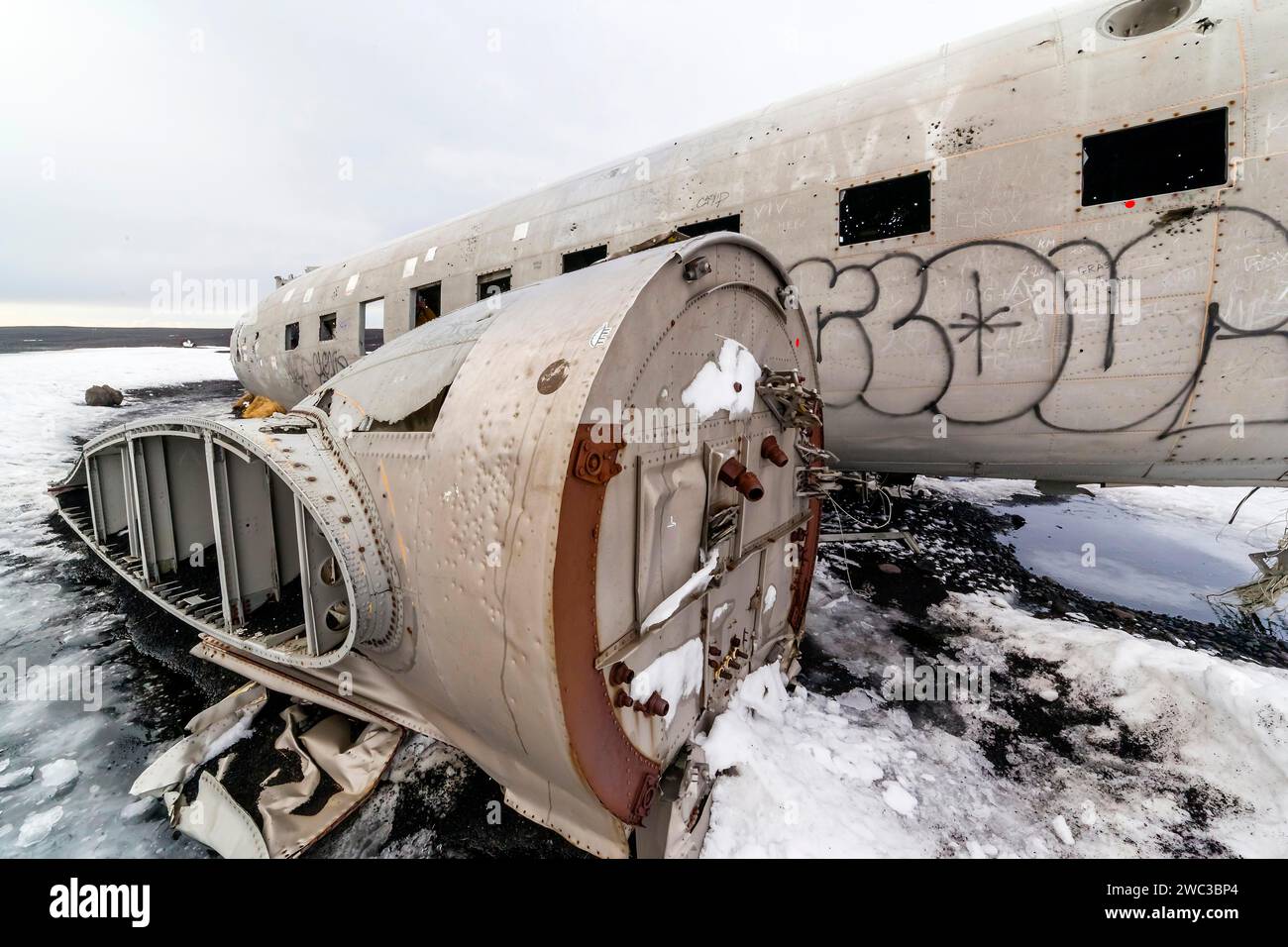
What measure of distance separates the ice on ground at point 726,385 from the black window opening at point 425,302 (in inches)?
267

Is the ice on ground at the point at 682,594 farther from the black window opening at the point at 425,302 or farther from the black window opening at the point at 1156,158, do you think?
the black window opening at the point at 425,302

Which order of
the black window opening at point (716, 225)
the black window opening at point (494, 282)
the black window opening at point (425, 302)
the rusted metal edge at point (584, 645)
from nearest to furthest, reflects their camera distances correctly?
the rusted metal edge at point (584, 645)
the black window opening at point (716, 225)
the black window opening at point (494, 282)
the black window opening at point (425, 302)

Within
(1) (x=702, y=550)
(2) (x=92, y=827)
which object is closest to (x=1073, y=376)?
(1) (x=702, y=550)

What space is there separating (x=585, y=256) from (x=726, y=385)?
14.6 feet

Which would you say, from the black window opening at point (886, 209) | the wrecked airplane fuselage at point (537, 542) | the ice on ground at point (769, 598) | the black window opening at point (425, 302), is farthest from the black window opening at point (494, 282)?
the ice on ground at point (769, 598)

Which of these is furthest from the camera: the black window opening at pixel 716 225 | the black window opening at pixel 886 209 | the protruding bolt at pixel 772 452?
the black window opening at pixel 716 225

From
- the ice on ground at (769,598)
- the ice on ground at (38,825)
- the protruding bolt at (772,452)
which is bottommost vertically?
the ice on ground at (38,825)

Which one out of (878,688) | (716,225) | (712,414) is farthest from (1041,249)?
(878,688)

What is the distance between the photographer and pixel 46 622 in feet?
15.5

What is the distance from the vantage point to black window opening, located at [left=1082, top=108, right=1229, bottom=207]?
11.1 feet

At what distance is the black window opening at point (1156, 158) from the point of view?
3.39 m

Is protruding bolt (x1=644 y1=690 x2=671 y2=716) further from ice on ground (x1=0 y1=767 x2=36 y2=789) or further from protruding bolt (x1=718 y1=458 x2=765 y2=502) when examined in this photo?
ice on ground (x1=0 y1=767 x2=36 y2=789)

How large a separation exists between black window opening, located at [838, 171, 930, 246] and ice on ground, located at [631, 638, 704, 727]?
13.4 feet

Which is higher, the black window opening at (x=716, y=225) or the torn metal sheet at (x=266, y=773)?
the black window opening at (x=716, y=225)
